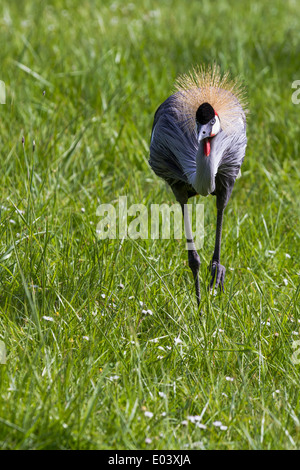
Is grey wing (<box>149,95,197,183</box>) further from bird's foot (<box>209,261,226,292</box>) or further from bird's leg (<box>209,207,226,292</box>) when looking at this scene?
bird's foot (<box>209,261,226,292</box>)

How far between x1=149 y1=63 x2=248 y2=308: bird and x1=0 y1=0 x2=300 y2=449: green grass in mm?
266

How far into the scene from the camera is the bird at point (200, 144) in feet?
11.7

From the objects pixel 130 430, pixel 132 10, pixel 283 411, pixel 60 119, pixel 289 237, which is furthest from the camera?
pixel 132 10

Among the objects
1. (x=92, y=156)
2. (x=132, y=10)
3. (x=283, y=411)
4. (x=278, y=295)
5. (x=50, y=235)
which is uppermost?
(x=132, y=10)

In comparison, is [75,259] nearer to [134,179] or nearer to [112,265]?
[112,265]

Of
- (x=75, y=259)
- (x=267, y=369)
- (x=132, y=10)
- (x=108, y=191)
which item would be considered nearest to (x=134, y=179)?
(x=108, y=191)

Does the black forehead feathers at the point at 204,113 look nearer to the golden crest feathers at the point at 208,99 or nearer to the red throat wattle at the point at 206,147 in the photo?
the red throat wattle at the point at 206,147

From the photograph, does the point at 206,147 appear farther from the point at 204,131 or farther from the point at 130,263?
the point at 130,263

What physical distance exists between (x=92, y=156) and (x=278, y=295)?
191 centimetres

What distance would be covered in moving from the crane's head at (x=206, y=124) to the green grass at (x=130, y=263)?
0.75m

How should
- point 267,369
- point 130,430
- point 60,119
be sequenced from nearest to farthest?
point 130,430 < point 267,369 < point 60,119

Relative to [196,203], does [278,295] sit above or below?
below

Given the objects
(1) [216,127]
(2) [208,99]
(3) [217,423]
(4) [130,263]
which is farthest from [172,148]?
(3) [217,423]

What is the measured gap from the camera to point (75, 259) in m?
3.87
